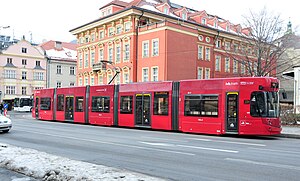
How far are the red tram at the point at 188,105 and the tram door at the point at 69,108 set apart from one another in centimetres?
9

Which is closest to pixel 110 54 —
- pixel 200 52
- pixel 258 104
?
pixel 200 52

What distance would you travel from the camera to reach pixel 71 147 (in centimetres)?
1306

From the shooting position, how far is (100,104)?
27031 millimetres

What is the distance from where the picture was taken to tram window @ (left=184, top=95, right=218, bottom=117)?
1914 centimetres

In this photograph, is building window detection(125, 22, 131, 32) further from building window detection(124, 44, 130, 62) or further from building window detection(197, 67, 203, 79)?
building window detection(197, 67, 203, 79)

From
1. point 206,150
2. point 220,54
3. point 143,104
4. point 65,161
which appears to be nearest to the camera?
point 65,161

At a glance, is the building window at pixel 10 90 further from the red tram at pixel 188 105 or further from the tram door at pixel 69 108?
the red tram at pixel 188 105

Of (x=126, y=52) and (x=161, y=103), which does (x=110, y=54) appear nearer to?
(x=126, y=52)

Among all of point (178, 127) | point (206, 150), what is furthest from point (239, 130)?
point (206, 150)

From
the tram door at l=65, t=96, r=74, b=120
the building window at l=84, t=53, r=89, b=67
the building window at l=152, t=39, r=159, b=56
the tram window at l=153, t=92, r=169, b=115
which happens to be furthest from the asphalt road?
the building window at l=84, t=53, r=89, b=67

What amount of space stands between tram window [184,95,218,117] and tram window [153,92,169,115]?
62.1 inches

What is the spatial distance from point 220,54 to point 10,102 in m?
45.0

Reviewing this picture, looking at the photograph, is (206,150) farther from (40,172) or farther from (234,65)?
(234,65)

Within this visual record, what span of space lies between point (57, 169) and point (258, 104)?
12720mm
